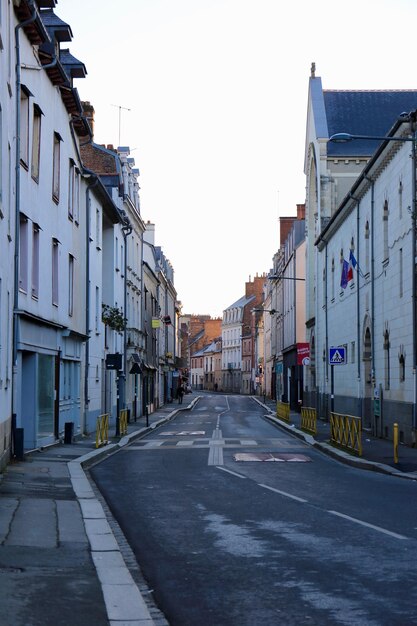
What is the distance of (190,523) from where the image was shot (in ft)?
40.6

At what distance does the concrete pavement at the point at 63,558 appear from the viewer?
23.3ft

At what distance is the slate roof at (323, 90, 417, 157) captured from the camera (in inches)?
2023

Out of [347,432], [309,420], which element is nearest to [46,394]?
[347,432]

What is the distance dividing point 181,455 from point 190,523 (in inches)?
510

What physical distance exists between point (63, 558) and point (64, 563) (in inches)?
11.6

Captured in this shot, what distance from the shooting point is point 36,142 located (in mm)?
23703

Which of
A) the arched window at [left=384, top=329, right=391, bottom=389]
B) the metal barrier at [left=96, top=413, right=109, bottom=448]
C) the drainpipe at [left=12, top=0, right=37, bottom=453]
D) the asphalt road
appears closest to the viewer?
the asphalt road

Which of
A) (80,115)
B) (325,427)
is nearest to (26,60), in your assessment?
(80,115)

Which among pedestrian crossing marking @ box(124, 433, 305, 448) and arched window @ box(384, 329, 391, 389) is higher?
arched window @ box(384, 329, 391, 389)

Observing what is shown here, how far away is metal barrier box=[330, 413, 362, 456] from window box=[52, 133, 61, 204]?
33.3 feet

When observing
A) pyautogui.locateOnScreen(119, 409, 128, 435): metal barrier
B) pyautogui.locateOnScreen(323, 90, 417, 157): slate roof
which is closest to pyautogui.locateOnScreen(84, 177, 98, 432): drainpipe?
pyautogui.locateOnScreen(119, 409, 128, 435): metal barrier

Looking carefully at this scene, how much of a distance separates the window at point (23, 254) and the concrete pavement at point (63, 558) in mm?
4846

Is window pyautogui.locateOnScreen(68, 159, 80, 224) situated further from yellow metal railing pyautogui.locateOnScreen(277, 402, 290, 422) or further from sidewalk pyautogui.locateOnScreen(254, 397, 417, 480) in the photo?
yellow metal railing pyautogui.locateOnScreen(277, 402, 290, 422)

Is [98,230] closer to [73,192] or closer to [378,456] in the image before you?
[73,192]
